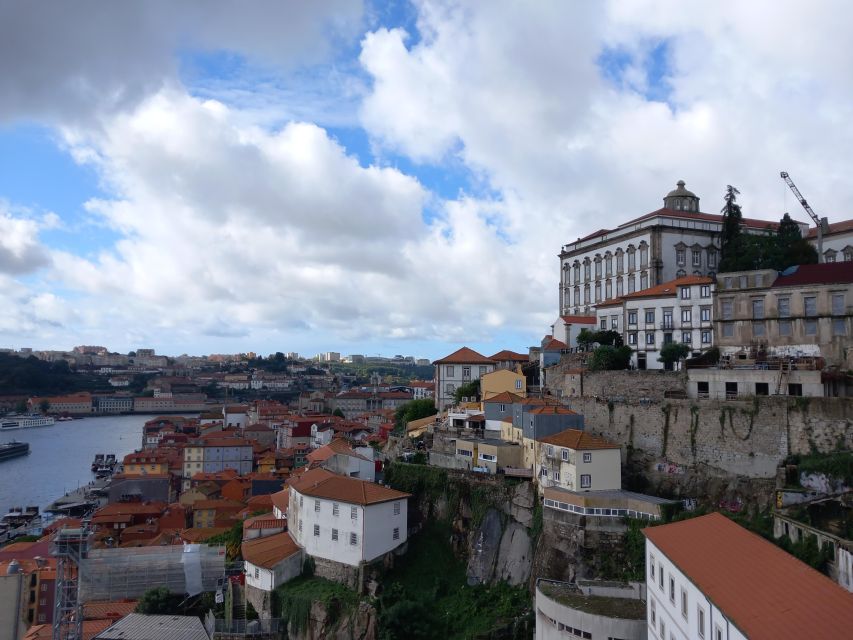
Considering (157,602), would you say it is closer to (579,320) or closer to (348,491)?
(348,491)

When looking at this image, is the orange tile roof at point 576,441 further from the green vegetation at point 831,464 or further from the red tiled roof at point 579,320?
the red tiled roof at point 579,320

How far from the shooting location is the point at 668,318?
110ft

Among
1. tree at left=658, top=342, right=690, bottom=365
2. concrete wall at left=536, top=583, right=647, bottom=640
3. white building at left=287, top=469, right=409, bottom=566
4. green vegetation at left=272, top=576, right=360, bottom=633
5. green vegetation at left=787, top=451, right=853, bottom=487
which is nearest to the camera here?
concrete wall at left=536, top=583, right=647, bottom=640

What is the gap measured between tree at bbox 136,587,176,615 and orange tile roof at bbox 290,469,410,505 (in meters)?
7.17

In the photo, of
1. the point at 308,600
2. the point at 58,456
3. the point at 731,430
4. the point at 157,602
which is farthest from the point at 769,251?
the point at 58,456

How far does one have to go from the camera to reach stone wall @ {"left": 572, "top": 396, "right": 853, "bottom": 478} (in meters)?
22.4

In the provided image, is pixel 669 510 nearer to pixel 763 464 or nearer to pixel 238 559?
pixel 763 464

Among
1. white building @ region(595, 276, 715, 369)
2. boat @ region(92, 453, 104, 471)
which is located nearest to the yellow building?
white building @ region(595, 276, 715, 369)

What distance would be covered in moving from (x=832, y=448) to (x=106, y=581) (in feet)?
97.3

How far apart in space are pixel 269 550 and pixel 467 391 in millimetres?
18329

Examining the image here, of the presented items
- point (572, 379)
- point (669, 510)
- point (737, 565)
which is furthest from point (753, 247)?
point (737, 565)

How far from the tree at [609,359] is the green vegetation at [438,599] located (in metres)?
10.7

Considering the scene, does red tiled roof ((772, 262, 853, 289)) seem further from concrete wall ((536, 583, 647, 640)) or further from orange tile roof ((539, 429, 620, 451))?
concrete wall ((536, 583, 647, 640))

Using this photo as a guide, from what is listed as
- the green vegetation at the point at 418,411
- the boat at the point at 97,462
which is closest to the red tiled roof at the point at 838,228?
the green vegetation at the point at 418,411
